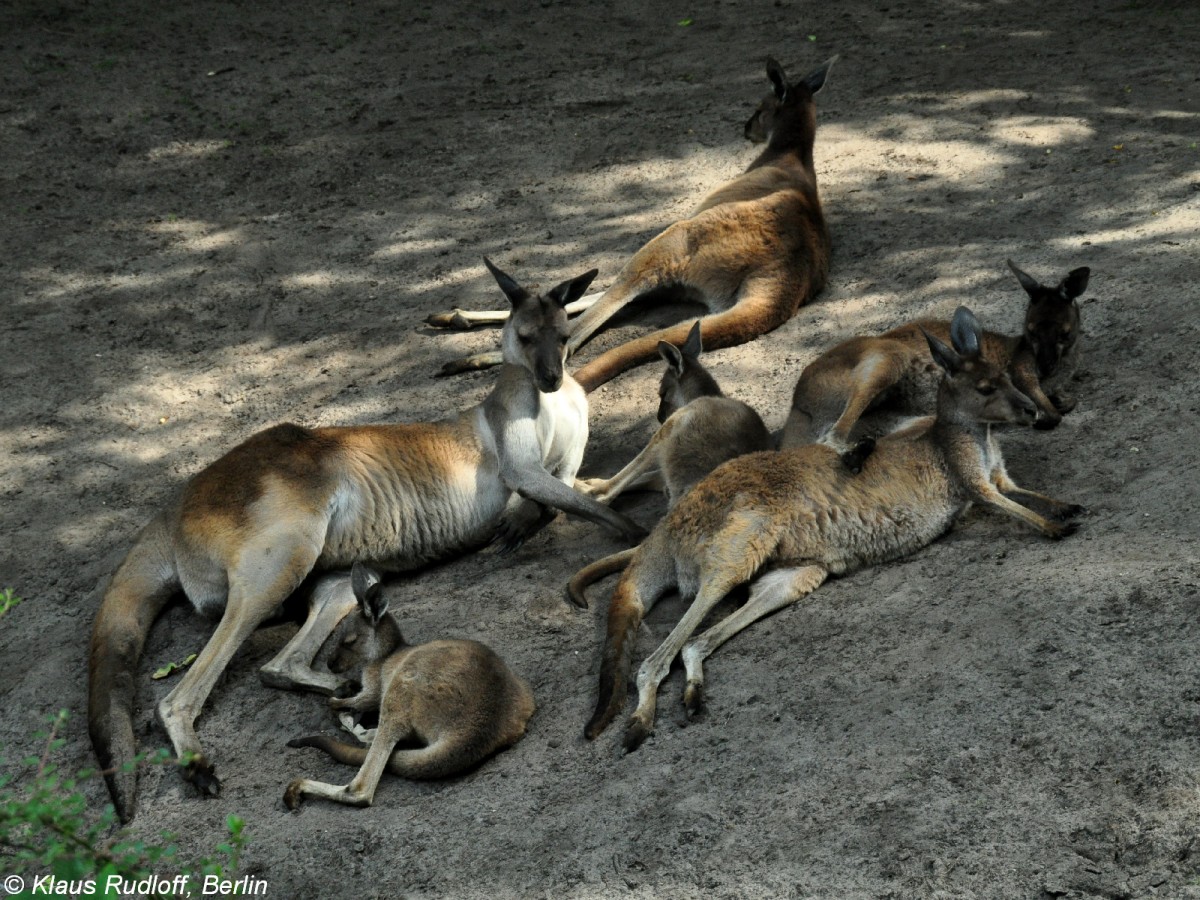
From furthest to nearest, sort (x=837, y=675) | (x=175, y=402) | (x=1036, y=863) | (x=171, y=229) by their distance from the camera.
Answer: (x=171, y=229)
(x=175, y=402)
(x=837, y=675)
(x=1036, y=863)

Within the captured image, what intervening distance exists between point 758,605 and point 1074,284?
84.5 inches

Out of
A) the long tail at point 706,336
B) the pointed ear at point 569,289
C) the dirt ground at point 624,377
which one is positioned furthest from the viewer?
the long tail at point 706,336

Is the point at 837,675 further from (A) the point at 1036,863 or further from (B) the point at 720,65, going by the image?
(B) the point at 720,65

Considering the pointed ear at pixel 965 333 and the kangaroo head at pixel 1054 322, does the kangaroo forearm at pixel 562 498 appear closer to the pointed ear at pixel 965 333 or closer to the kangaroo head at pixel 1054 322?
the pointed ear at pixel 965 333

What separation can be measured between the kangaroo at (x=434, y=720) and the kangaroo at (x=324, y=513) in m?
0.46

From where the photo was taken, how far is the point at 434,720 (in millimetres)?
4145

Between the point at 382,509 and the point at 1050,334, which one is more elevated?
the point at 1050,334

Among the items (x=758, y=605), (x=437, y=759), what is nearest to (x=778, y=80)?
(x=758, y=605)

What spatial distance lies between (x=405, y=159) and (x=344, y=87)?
1208 millimetres

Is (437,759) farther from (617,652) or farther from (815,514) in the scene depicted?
(815,514)

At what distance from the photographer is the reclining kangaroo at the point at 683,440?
534 centimetres

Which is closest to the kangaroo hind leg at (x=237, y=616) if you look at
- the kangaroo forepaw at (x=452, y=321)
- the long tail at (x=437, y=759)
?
the long tail at (x=437, y=759)

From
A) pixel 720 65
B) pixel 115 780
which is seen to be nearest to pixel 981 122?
pixel 720 65

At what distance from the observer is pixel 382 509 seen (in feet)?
17.9
